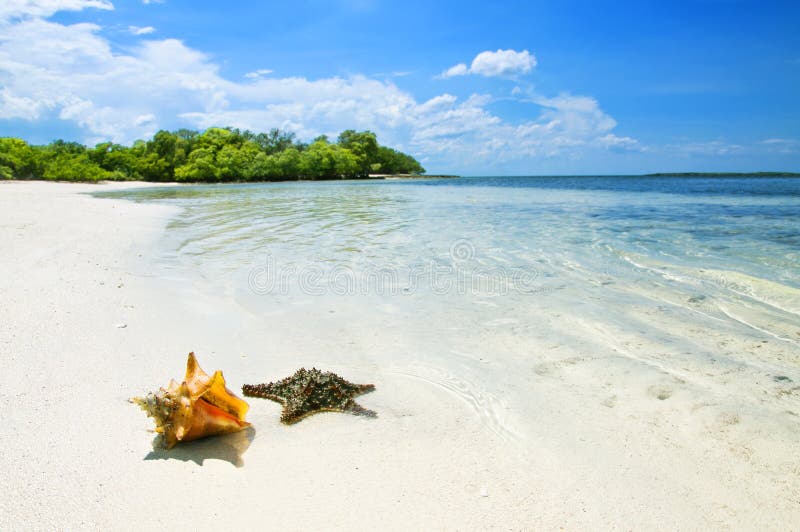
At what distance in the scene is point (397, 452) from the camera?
2.91 metres

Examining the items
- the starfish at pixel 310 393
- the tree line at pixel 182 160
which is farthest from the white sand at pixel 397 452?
the tree line at pixel 182 160

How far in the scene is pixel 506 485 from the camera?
2.59m

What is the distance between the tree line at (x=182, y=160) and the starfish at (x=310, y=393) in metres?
58.4

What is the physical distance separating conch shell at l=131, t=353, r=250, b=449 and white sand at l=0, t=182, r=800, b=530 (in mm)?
108

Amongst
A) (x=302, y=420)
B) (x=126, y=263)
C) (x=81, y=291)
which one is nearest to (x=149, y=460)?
(x=302, y=420)

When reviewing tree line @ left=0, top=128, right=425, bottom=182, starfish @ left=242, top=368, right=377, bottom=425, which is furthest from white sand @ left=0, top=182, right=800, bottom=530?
tree line @ left=0, top=128, right=425, bottom=182

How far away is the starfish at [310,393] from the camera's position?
3.33 metres

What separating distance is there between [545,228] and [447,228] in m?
3.21

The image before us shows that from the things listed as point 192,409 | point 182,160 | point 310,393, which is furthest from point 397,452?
point 182,160

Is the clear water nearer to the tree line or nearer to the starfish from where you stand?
the starfish

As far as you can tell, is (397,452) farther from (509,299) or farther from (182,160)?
(182,160)

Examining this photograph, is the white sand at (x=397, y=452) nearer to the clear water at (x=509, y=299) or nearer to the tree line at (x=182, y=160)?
the clear water at (x=509, y=299)

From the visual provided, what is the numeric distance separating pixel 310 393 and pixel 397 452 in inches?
34.2

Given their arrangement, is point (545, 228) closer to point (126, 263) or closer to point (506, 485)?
point (126, 263)
